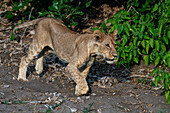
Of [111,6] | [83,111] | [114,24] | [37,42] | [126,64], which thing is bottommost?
[83,111]

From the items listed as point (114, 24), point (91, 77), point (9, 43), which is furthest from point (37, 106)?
point (9, 43)

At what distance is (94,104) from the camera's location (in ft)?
17.0

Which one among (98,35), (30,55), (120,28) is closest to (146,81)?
(120,28)

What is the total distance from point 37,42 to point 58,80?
3.19ft

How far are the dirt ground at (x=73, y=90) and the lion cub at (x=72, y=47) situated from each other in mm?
330

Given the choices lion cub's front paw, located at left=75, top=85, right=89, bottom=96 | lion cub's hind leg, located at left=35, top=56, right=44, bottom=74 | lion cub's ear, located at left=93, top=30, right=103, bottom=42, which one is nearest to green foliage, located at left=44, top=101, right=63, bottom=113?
lion cub's front paw, located at left=75, top=85, right=89, bottom=96

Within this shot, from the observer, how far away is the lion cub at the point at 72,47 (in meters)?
5.15

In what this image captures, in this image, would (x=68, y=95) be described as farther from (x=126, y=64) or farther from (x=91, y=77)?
(x=126, y=64)

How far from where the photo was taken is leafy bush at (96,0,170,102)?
6234 mm

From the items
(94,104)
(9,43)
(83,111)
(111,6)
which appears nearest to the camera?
(83,111)

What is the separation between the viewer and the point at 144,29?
6.61 meters

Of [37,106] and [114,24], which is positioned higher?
[114,24]

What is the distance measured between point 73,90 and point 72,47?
35.1 inches

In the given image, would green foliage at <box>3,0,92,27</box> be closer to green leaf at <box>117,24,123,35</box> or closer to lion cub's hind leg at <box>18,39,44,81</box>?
lion cub's hind leg at <box>18,39,44,81</box>
